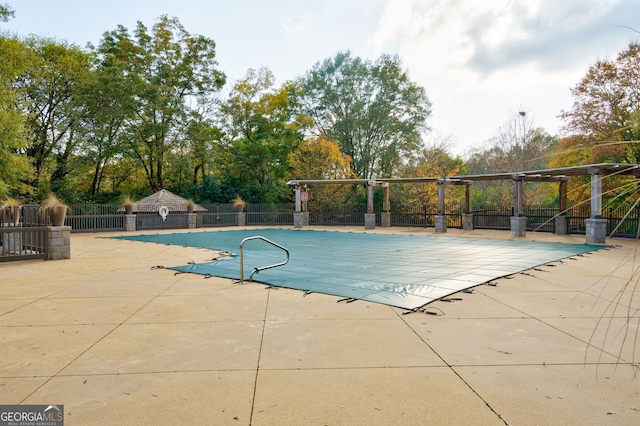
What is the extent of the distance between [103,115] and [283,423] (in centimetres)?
2866

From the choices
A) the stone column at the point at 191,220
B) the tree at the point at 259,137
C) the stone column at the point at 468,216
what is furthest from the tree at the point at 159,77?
the stone column at the point at 468,216

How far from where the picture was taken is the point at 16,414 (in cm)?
281

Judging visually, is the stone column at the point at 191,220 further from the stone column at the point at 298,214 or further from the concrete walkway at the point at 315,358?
the concrete walkway at the point at 315,358

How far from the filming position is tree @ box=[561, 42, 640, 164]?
1902 centimetres

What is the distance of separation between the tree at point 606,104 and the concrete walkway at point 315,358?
16309mm

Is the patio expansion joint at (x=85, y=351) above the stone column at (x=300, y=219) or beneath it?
beneath

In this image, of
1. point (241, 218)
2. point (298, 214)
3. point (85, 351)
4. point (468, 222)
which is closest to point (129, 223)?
point (241, 218)

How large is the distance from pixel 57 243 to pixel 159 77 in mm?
22078

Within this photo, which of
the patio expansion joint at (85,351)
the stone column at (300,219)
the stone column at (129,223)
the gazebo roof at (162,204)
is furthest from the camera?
the stone column at (300,219)

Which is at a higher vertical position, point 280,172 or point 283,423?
point 280,172

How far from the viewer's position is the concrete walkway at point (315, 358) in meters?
2.84

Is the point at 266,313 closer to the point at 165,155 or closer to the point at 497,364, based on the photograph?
the point at 497,364

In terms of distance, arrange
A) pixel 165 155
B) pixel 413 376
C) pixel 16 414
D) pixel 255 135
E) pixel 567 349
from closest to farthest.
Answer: pixel 16 414 → pixel 413 376 → pixel 567 349 → pixel 165 155 → pixel 255 135

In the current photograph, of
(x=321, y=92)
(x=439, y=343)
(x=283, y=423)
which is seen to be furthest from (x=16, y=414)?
(x=321, y=92)
